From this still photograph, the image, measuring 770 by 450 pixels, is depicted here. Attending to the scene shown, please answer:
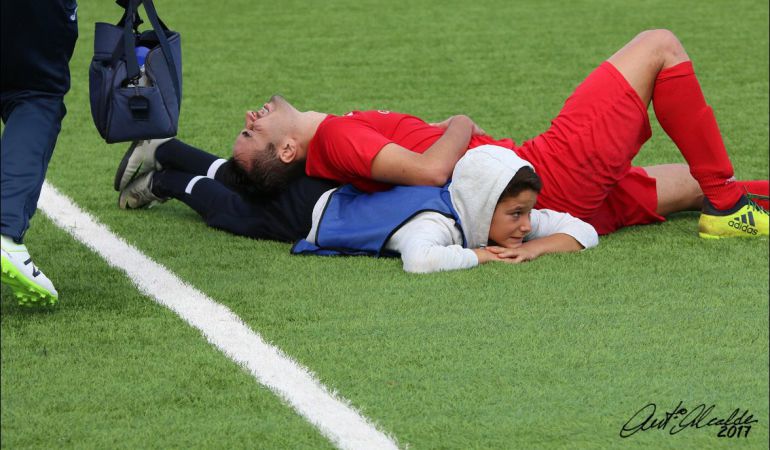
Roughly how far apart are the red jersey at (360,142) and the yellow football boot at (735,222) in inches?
33.2

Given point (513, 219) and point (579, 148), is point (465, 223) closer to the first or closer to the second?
point (513, 219)

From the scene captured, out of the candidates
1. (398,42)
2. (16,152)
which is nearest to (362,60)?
(398,42)

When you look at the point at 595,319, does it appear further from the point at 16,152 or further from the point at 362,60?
the point at 362,60

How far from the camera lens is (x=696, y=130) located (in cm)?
497

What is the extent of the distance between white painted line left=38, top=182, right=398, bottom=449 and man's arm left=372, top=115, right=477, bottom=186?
2.76 ft

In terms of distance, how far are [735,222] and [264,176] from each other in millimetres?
1871

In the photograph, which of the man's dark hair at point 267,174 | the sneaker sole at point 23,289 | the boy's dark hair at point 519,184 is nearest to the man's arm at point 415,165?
the boy's dark hair at point 519,184

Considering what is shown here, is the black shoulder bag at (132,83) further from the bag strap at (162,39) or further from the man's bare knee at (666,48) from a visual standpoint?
the man's bare knee at (666,48)

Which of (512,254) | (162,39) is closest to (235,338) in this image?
(162,39)

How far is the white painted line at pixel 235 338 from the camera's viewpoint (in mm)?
3332

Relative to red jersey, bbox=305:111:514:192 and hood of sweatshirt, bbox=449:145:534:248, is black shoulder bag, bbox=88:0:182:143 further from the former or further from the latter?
hood of sweatshirt, bbox=449:145:534:248

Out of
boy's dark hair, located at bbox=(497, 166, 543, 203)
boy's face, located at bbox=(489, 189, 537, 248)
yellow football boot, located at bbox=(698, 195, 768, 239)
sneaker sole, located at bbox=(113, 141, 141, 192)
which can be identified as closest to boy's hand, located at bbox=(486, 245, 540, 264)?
boy's face, located at bbox=(489, 189, 537, 248)

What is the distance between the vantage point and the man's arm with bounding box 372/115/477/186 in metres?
4.75

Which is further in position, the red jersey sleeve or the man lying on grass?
the man lying on grass
